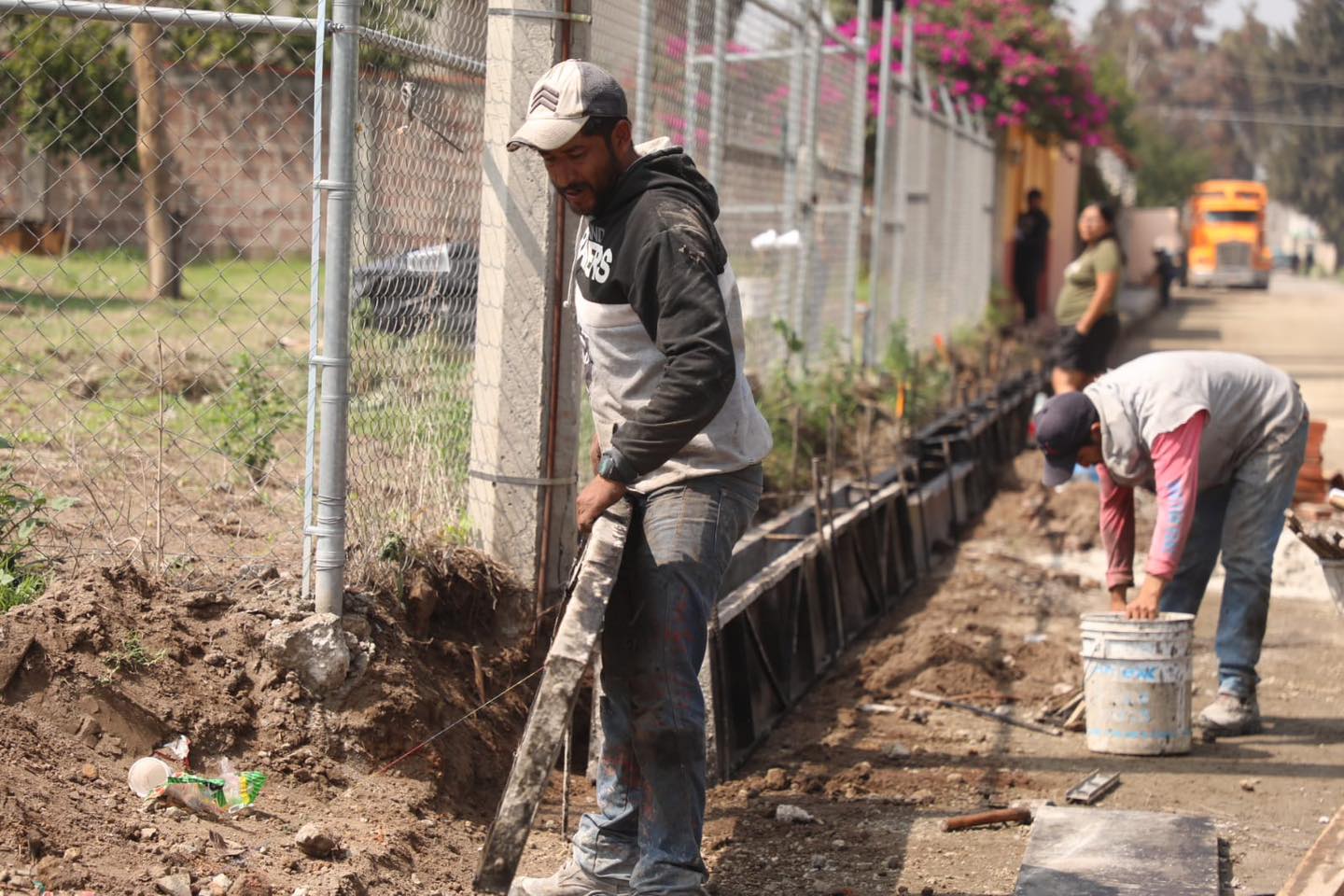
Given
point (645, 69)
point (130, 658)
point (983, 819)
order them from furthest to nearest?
1. point (645, 69)
2. point (983, 819)
3. point (130, 658)

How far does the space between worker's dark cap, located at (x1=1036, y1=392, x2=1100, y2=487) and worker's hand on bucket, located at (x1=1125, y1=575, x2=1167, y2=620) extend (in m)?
0.50

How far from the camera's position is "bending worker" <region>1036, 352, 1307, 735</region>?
591 cm

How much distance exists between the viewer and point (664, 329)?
3637 mm

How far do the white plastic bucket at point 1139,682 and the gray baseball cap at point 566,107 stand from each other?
3297 millimetres

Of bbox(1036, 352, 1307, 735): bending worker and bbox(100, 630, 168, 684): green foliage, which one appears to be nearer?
bbox(100, 630, 168, 684): green foliage

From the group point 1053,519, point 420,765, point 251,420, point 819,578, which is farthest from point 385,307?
point 1053,519

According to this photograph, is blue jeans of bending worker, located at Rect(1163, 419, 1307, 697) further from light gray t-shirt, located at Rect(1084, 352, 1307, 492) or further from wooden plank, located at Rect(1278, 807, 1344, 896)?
wooden plank, located at Rect(1278, 807, 1344, 896)

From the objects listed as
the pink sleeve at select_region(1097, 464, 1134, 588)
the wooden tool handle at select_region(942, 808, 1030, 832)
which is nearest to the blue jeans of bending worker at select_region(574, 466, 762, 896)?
the wooden tool handle at select_region(942, 808, 1030, 832)

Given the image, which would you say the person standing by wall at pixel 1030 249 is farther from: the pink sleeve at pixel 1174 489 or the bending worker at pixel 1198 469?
the pink sleeve at pixel 1174 489

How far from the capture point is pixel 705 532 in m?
3.87

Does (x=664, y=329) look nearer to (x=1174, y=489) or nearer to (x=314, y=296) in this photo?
(x=314, y=296)

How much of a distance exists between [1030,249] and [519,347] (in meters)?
14.6

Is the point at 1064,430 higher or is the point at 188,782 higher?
the point at 1064,430

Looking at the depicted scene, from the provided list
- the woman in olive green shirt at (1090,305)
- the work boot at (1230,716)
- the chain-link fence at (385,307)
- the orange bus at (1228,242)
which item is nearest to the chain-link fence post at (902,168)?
the woman in olive green shirt at (1090,305)
